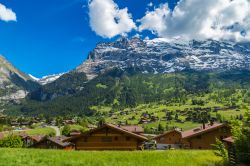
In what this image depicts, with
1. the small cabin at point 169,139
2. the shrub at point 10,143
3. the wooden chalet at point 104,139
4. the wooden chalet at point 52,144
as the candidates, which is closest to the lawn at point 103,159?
the wooden chalet at point 104,139

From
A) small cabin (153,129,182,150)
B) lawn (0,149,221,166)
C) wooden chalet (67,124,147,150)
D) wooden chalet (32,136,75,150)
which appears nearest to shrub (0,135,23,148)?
wooden chalet (32,136,75,150)

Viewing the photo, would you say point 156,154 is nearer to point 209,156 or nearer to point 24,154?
point 209,156

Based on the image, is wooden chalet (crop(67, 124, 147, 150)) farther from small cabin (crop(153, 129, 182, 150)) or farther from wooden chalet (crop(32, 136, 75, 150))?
small cabin (crop(153, 129, 182, 150))

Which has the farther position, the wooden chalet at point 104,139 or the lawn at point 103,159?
the wooden chalet at point 104,139

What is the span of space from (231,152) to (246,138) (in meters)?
4.20

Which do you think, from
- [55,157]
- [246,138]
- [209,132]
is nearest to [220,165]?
[246,138]

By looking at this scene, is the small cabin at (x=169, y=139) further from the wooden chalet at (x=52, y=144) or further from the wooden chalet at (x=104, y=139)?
the wooden chalet at (x=104, y=139)

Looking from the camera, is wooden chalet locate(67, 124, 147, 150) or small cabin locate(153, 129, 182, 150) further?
small cabin locate(153, 129, 182, 150)

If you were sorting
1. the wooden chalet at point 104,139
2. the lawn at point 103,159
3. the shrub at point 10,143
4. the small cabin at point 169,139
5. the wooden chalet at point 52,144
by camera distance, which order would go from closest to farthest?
the lawn at point 103,159 → the wooden chalet at point 104,139 → the shrub at point 10,143 → the wooden chalet at point 52,144 → the small cabin at point 169,139

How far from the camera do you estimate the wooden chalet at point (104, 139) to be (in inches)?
2630

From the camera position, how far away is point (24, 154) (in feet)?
119

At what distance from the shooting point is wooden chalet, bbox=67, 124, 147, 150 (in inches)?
2630

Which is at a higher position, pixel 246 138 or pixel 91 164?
pixel 246 138

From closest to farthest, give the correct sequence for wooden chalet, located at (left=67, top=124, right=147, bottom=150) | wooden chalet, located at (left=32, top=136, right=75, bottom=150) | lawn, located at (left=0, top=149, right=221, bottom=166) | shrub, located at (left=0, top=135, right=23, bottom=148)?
lawn, located at (left=0, top=149, right=221, bottom=166) → wooden chalet, located at (left=67, top=124, right=147, bottom=150) → shrub, located at (left=0, top=135, right=23, bottom=148) → wooden chalet, located at (left=32, top=136, right=75, bottom=150)
